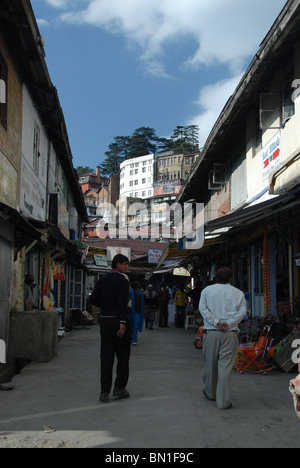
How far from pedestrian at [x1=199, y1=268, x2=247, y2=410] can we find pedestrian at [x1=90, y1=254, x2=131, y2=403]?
0.99 meters

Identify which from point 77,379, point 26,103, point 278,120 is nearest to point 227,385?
point 77,379

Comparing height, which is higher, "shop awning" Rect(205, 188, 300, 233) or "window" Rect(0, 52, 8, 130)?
"window" Rect(0, 52, 8, 130)

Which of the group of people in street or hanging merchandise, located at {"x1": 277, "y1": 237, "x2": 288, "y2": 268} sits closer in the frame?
the group of people in street

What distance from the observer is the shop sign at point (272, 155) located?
1087cm

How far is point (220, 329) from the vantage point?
596 centimetres

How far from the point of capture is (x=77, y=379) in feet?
25.1

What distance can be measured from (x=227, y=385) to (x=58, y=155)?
12.9 metres

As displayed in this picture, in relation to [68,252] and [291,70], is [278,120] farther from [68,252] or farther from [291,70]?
[68,252]

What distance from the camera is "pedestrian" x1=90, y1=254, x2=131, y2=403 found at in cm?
612

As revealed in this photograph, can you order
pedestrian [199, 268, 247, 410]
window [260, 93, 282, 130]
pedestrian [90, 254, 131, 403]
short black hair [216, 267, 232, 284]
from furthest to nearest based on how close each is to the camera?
window [260, 93, 282, 130], short black hair [216, 267, 232, 284], pedestrian [90, 254, 131, 403], pedestrian [199, 268, 247, 410]
